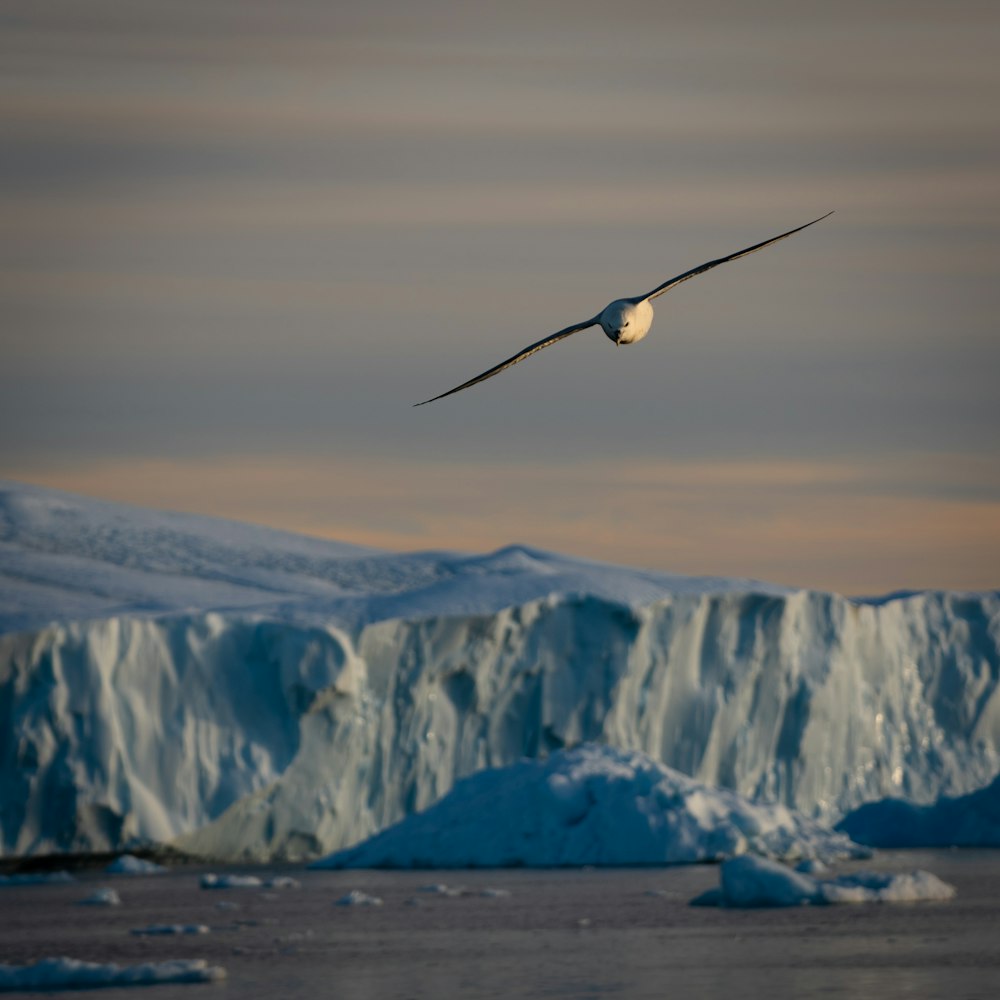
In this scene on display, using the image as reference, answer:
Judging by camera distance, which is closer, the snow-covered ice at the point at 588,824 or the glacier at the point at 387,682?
the snow-covered ice at the point at 588,824

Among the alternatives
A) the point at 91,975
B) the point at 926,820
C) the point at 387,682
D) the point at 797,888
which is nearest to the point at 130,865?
the point at 387,682

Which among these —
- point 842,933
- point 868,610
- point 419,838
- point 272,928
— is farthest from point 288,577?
point 842,933

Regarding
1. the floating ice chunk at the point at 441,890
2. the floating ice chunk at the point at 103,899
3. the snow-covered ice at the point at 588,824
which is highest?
the snow-covered ice at the point at 588,824

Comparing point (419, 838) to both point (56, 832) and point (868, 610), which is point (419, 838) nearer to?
point (56, 832)

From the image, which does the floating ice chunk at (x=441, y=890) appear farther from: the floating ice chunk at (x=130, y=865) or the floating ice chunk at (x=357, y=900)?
the floating ice chunk at (x=130, y=865)

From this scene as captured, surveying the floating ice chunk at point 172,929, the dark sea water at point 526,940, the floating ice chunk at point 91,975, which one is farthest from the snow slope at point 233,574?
the floating ice chunk at point 91,975

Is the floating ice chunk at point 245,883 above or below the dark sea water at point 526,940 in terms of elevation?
above

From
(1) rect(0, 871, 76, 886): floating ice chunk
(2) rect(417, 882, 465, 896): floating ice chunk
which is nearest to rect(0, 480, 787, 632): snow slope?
(1) rect(0, 871, 76, 886): floating ice chunk

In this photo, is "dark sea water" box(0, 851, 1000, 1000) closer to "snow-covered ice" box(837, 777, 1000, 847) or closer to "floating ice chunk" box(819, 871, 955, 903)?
"floating ice chunk" box(819, 871, 955, 903)
